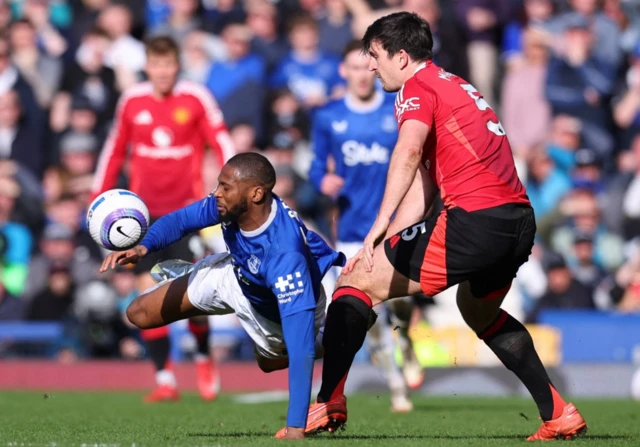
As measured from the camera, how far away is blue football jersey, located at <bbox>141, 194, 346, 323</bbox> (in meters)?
6.91

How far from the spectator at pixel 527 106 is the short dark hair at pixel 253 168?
888 cm

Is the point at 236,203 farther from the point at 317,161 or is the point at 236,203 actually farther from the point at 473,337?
the point at 473,337

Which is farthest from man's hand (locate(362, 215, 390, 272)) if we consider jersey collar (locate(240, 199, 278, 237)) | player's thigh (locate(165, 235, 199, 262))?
player's thigh (locate(165, 235, 199, 262))

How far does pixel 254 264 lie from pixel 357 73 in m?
3.75

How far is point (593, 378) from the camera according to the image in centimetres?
1261

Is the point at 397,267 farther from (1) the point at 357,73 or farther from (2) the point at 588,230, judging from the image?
(2) the point at 588,230

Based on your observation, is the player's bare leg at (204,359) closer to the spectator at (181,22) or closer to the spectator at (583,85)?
the spectator at (181,22)

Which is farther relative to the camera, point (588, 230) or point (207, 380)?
point (588, 230)

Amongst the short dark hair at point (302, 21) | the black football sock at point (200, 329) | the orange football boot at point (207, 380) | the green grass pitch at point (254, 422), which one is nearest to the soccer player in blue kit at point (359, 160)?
the green grass pitch at point (254, 422)

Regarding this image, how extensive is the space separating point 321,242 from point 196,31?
9.36 metres

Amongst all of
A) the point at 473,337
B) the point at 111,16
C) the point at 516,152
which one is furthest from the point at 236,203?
the point at 111,16

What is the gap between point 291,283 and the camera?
6.90 metres

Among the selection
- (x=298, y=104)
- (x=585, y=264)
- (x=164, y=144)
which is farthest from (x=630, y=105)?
(x=164, y=144)

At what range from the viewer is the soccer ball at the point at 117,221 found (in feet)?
24.0
